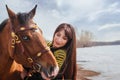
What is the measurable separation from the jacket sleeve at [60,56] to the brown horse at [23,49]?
0.47 metres

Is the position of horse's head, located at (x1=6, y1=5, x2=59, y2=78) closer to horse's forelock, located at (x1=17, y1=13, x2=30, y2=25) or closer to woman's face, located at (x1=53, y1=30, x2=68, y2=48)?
horse's forelock, located at (x1=17, y1=13, x2=30, y2=25)

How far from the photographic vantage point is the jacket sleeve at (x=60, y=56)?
4.79 m

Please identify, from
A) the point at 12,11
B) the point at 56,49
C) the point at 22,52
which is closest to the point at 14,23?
the point at 12,11

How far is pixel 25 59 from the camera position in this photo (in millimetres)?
4371

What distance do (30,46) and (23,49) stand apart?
155 mm

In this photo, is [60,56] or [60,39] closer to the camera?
[60,56]

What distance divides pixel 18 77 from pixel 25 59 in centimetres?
58

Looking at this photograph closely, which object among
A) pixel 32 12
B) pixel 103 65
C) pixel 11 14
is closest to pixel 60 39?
pixel 32 12

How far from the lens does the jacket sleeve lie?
479cm

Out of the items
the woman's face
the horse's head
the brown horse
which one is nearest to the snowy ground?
the woman's face

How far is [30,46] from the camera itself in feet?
14.0

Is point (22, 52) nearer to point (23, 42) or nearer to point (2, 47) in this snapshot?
point (23, 42)

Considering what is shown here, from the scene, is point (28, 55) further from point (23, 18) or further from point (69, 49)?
point (69, 49)

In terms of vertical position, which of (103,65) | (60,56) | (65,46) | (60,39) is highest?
(60,39)
